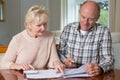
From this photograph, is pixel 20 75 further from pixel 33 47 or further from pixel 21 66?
pixel 33 47

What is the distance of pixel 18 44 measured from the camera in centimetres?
160

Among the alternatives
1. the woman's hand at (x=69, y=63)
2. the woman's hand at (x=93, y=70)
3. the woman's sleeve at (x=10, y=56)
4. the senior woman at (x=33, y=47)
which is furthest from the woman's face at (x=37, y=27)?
the woman's hand at (x=93, y=70)

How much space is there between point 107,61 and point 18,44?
0.57m

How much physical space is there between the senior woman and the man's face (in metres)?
0.25

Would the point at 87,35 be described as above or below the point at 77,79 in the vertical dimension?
above

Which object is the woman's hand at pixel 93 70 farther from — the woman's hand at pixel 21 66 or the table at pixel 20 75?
the woman's hand at pixel 21 66

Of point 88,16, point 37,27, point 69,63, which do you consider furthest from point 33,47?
point 88,16

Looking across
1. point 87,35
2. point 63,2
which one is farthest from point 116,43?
point 63,2

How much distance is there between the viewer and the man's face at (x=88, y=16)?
1.74m

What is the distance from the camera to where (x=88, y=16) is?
1.75 meters

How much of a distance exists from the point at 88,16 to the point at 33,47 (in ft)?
1.43

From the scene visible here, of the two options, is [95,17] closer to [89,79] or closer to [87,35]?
[87,35]

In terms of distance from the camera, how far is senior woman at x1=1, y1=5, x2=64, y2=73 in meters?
1.57

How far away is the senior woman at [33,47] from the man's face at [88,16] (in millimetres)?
248
